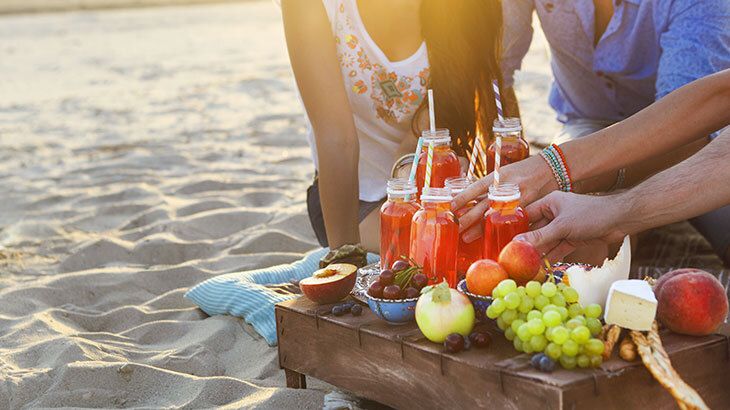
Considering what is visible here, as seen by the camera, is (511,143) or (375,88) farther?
(375,88)

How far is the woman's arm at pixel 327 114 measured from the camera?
129 inches

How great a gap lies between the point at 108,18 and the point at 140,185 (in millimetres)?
14791

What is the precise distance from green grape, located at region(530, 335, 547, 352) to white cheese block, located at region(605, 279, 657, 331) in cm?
18

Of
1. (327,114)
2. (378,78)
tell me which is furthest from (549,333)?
(378,78)

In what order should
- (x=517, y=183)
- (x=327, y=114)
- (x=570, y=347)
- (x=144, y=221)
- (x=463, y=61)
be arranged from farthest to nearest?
(x=144, y=221), (x=463, y=61), (x=327, y=114), (x=517, y=183), (x=570, y=347)

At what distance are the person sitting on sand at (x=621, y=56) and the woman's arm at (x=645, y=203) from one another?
0.64 metres

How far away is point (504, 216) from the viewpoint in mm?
2451

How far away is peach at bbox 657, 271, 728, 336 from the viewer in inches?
82.7

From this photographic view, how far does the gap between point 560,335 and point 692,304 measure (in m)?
0.37

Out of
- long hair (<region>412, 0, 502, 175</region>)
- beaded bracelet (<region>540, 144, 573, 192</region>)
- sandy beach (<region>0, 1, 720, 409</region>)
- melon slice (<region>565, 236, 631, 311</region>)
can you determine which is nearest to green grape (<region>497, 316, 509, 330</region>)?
melon slice (<region>565, 236, 631, 311</region>)

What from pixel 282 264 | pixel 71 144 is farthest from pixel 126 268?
pixel 71 144

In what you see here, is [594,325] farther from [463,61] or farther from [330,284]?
[463,61]

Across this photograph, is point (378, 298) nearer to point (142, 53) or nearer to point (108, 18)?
point (142, 53)

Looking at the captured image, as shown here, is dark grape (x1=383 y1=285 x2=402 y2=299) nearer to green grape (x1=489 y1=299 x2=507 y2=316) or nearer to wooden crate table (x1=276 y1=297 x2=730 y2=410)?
wooden crate table (x1=276 y1=297 x2=730 y2=410)
